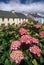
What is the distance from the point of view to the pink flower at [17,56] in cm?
366

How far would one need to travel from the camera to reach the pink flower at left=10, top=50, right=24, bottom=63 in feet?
12.0

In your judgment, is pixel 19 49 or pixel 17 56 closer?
pixel 17 56

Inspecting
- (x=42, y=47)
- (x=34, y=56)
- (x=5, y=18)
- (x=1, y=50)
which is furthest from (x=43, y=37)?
(x=5, y=18)

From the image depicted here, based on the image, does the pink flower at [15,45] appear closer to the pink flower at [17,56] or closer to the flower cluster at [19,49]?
the flower cluster at [19,49]

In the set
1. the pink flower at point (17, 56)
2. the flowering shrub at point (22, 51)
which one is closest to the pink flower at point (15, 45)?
the flowering shrub at point (22, 51)

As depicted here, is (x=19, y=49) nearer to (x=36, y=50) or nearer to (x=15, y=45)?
(x=15, y=45)

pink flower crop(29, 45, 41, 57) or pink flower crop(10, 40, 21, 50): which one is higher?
pink flower crop(10, 40, 21, 50)

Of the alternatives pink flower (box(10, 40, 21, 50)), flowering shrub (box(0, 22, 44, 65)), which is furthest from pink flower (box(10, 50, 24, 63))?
pink flower (box(10, 40, 21, 50))

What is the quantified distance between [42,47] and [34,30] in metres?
0.83

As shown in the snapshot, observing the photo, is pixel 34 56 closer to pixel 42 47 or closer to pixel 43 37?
pixel 42 47

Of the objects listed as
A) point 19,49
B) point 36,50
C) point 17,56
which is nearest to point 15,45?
point 19,49

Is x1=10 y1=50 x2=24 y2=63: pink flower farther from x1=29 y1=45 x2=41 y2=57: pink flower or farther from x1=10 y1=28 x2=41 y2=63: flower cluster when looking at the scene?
x1=29 y1=45 x2=41 y2=57: pink flower

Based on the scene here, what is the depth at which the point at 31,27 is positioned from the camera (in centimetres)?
497

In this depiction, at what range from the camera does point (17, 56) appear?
3.68m
